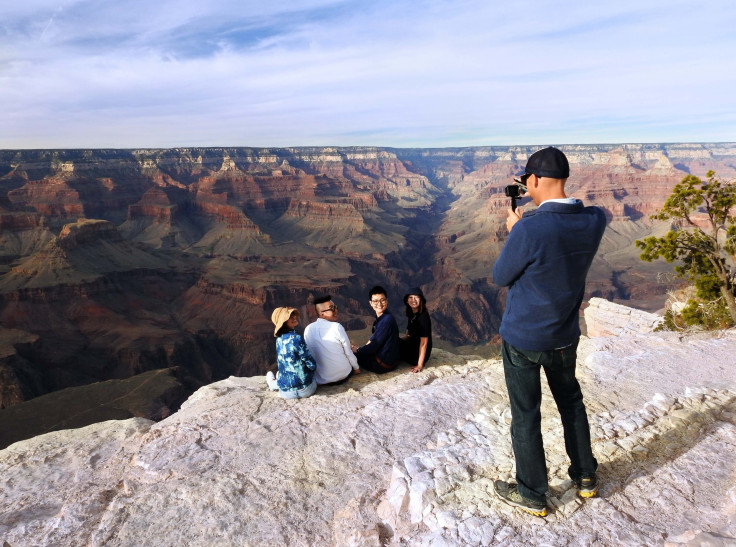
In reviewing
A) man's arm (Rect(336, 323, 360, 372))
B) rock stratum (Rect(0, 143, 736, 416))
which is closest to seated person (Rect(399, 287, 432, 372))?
man's arm (Rect(336, 323, 360, 372))

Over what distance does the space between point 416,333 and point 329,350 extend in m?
1.73

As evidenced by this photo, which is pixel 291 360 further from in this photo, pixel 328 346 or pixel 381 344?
pixel 381 344

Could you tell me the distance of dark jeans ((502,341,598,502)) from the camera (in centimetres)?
308

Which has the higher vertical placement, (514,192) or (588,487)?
(514,192)

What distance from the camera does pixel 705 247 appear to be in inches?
472

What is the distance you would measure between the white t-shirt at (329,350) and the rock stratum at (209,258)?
38619mm

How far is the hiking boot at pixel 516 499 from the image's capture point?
3.18m

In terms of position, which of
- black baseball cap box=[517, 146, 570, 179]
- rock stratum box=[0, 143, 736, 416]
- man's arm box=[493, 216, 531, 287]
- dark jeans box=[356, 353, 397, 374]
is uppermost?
black baseball cap box=[517, 146, 570, 179]

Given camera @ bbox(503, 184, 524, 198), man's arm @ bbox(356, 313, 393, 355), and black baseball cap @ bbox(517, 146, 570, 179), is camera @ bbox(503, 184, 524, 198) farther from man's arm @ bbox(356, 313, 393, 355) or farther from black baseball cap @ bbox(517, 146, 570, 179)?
man's arm @ bbox(356, 313, 393, 355)

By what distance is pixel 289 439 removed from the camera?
5.35 m

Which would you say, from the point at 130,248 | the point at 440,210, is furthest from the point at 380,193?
the point at 130,248

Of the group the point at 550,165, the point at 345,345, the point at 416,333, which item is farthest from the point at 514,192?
the point at 416,333

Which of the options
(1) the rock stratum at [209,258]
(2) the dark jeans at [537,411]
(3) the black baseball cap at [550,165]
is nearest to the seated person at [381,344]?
(2) the dark jeans at [537,411]

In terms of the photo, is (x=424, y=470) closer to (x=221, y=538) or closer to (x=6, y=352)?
(x=221, y=538)
